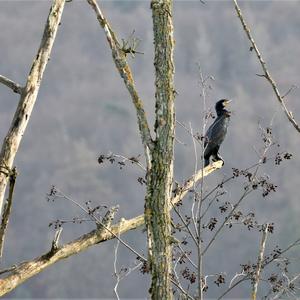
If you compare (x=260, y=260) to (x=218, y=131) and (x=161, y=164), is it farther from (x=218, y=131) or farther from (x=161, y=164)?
(x=218, y=131)

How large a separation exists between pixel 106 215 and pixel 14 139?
4.23ft

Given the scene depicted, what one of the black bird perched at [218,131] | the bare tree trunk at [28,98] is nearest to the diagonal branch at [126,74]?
the bare tree trunk at [28,98]

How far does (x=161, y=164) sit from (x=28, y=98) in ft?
5.41

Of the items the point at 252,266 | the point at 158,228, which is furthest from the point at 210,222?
the point at 158,228

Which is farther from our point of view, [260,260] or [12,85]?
[260,260]

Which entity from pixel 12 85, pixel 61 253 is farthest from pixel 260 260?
pixel 12 85

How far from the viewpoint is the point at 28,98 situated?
5395mm

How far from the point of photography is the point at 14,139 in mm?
5203

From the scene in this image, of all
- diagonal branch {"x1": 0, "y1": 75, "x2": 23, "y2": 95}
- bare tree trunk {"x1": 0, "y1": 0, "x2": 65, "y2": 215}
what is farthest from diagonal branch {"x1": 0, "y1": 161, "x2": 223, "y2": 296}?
diagonal branch {"x1": 0, "y1": 75, "x2": 23, "y2": 95}

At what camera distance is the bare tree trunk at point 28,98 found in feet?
16.8

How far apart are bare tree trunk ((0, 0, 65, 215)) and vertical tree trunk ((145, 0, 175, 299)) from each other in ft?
4.48

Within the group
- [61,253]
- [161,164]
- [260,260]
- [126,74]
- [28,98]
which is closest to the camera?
[161,164]

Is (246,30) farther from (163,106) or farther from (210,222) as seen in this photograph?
(210,222)

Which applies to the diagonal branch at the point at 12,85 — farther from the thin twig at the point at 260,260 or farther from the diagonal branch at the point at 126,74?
the thin twig at the point at 260,260
